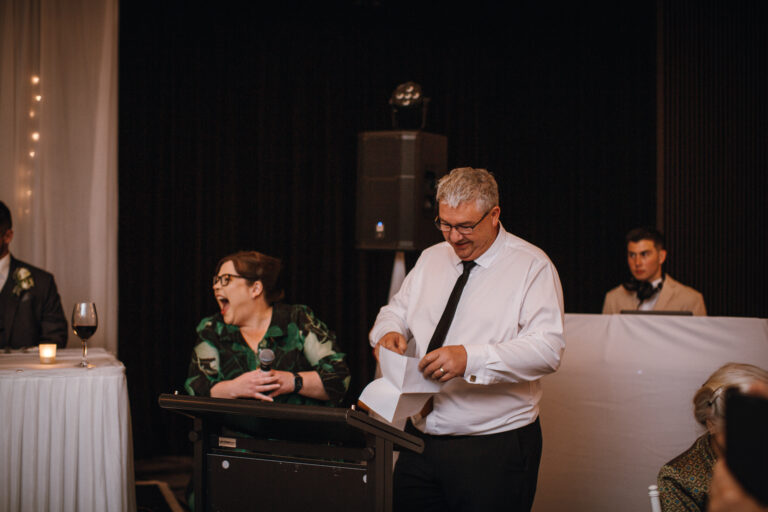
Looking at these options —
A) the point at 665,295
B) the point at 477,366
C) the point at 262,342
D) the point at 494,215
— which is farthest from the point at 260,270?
the point at 665,295

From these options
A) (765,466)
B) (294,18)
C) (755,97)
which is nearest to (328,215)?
(294,18)

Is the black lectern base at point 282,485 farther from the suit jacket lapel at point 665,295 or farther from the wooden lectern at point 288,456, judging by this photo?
the suit jacket lapel at point 665,295

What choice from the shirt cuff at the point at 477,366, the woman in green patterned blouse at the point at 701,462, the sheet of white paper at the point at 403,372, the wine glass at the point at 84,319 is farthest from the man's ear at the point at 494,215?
the wine glass at the point at 84,319

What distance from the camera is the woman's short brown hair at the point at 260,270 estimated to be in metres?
2.79

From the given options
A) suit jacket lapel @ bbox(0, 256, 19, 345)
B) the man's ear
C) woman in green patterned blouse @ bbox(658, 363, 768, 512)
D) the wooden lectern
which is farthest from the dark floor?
woman in green patterned blouse @ bbox(658, 363, 768, 512)

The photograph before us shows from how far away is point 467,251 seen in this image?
2.24 metres

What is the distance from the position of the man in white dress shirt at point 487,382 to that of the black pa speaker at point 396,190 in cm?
222

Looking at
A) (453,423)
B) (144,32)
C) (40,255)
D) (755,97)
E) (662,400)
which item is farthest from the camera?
(755,97)

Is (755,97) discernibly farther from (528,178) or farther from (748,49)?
(528,178)

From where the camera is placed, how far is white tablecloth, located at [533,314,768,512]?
117 inches

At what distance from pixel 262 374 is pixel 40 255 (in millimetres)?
2741

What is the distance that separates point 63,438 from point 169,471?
8.56 feet

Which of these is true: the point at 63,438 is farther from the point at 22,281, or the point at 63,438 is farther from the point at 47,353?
the point at 22,281

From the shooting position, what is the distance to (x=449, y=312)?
2260mm
